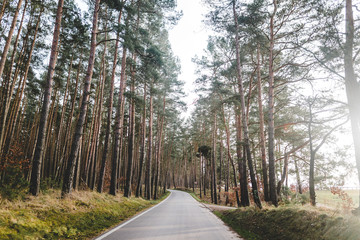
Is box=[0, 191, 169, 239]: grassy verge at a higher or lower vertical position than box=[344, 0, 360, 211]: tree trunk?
lower

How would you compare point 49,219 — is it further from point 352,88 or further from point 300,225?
point 352,88

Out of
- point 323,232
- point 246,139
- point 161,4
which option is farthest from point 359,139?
point 161,4

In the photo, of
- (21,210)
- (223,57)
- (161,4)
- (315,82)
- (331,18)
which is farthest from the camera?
(223,57)

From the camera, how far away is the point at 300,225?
5.46 metres

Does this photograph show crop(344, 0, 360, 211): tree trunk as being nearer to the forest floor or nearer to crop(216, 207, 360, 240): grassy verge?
the forest floor

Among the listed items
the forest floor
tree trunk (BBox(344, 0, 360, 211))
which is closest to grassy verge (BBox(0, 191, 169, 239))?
the forest floor

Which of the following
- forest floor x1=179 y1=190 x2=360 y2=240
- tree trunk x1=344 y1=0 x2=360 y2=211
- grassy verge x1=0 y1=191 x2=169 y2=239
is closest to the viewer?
grassy verge x1=0 y1=191 x2=169 y2=239

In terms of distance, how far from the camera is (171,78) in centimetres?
2188

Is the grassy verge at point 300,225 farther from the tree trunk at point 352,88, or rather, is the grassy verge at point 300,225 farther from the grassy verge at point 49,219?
the grassy verge at point 49,219

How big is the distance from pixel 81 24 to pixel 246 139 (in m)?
10.5

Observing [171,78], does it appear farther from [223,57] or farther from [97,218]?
[97,218]

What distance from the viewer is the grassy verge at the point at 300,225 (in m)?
4.34

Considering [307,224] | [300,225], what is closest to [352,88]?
[307,224]

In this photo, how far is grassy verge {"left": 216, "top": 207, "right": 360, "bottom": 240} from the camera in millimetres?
4344
